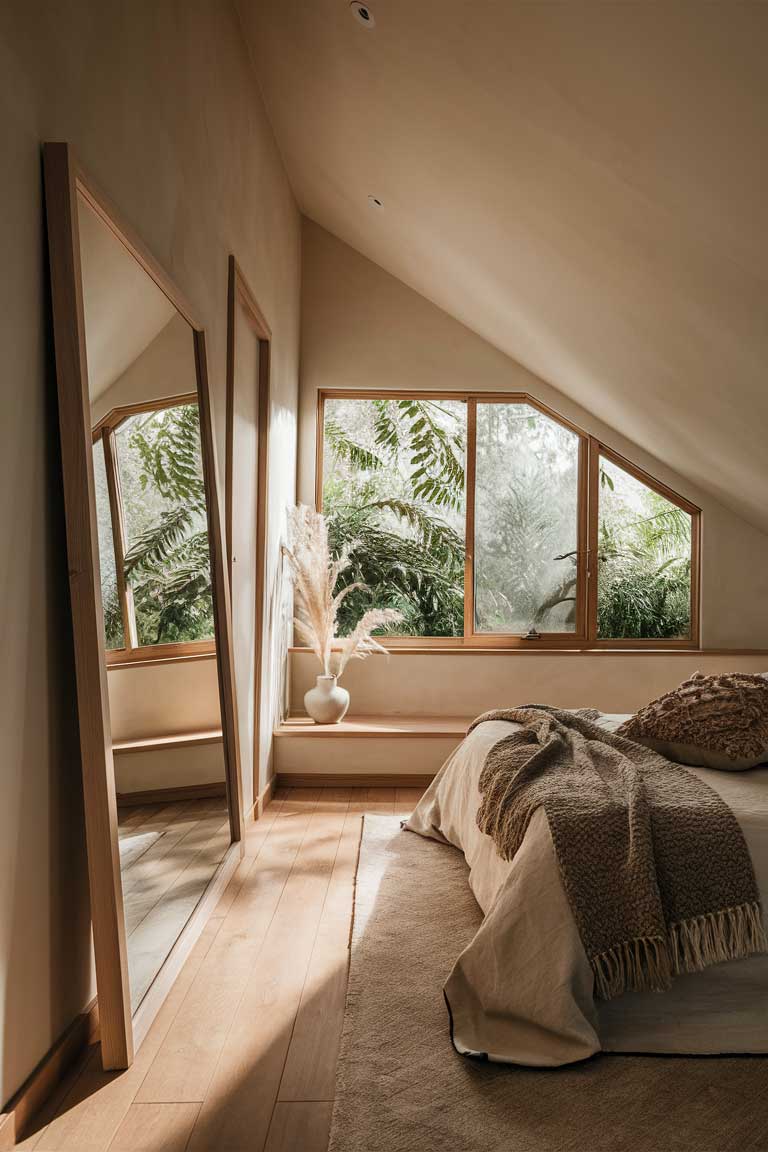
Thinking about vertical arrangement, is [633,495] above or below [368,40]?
below

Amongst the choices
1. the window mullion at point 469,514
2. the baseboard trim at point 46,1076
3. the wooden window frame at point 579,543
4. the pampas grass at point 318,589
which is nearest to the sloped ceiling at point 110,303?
the baseboard trim at point 46,1076

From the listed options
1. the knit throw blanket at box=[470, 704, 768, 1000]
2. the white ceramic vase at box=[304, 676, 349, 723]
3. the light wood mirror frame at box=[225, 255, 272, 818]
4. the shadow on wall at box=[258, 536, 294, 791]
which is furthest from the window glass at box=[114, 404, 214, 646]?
the white ceramic vase at box=[304, 676, 349, 723]

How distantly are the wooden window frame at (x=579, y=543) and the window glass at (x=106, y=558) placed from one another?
318 cm

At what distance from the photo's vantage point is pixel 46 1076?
1.74 metres

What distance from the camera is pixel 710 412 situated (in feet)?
12.3

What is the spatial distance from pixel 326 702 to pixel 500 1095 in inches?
116

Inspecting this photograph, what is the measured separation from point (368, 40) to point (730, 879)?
277 cm

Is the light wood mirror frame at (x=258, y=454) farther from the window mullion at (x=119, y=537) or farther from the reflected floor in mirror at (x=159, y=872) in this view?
the window mullion at (x=119, y=537)

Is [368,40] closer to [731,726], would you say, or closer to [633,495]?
[731,726]

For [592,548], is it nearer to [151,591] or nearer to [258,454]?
[258,454]

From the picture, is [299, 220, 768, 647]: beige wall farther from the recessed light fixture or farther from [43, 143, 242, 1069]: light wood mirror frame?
[43, 143, 242, 1069]: light wood mirror frame

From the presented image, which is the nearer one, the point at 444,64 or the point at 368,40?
the point at 444,64

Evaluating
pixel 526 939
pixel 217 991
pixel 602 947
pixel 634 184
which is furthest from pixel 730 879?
pixel 634 184

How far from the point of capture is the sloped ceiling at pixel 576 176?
196 centimetres
